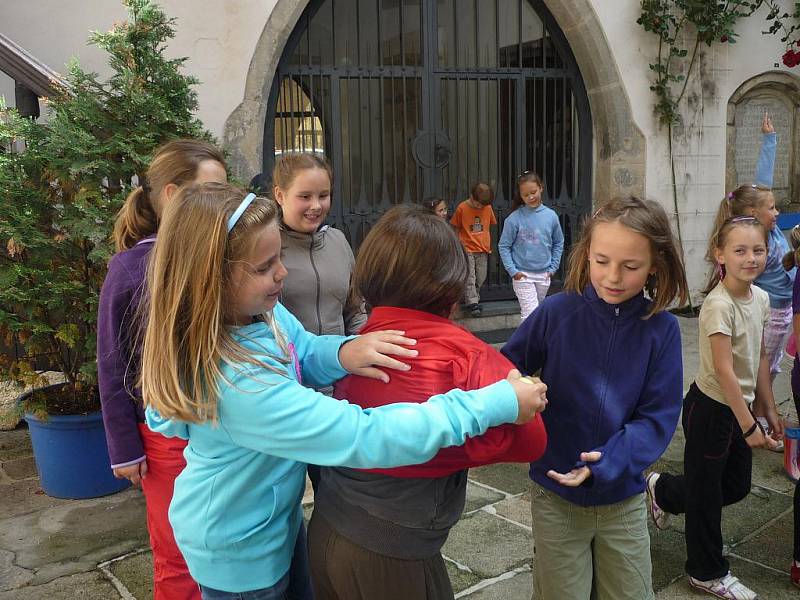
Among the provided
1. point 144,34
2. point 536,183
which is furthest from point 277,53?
point 144,34

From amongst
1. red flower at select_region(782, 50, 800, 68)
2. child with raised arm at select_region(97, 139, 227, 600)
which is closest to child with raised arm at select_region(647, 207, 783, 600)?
child with raised arm at select_region(97, 139, 227, 600)

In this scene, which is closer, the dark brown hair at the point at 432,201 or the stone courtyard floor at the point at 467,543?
the stone courtyard floor at the point at 467,543

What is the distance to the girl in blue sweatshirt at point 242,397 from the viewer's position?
147 cm

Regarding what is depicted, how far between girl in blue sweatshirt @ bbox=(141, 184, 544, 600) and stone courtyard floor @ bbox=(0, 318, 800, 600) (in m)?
1.51

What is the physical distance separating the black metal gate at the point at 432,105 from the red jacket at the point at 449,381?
218 inches

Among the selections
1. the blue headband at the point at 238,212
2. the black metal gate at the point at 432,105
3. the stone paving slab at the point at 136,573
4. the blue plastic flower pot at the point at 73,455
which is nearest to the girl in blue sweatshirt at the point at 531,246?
the black metal gate at the point at 432,105

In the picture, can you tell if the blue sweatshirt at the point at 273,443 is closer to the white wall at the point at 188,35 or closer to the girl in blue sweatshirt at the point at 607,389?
the girl in blue sweatshirt at the point at 607,389

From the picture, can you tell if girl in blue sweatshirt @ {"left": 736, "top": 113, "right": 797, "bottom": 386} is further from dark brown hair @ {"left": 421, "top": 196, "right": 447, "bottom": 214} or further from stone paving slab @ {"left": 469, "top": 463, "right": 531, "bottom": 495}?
dark brown hair @ {"left": 421, "top": 196, "right": 447, "bottom": 214}

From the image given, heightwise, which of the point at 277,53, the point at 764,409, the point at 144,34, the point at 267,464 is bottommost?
the point at 764,409

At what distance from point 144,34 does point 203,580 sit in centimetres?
292

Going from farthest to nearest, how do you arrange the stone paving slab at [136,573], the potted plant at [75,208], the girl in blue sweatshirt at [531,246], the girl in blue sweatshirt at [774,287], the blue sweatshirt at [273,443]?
the girl in blue sweatshirt at [531,246], the girl in blue sweatshirt at [774,287], the potted plant at [75,208], the stone paving slab at [136,573], the blue sweatshirt at [273,443]

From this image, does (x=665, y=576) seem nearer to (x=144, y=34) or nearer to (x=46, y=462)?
(x=46, y=462)

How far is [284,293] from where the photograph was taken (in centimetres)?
286

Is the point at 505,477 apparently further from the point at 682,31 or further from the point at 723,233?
the point at 682,31
